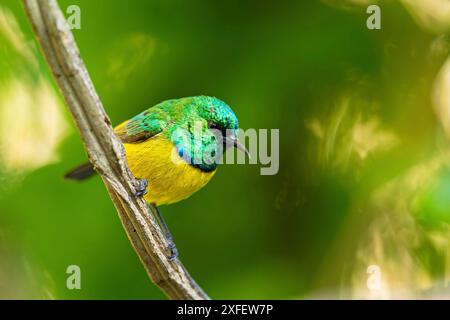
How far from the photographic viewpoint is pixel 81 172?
7.32ft

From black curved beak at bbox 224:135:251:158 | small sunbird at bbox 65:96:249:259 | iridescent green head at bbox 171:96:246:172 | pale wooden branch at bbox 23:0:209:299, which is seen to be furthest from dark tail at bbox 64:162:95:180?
pale wooden branch at bbox 23:0:209:299

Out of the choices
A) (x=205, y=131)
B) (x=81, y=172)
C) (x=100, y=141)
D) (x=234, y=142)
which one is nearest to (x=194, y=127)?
(x=205, y=131)

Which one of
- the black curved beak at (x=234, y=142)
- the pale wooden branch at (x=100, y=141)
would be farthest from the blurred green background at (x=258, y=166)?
the pale wooden branch at (x=100, y=141)

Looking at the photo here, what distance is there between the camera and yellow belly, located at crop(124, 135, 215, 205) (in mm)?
2066

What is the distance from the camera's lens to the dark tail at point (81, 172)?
7.23 ft

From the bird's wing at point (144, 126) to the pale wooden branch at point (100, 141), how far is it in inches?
28.4

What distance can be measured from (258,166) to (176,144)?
0.41m

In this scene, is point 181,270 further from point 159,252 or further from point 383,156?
point 383,156

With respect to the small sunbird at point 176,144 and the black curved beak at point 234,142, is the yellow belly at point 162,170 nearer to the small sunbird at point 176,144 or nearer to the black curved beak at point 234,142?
the small sunbird at point 176,144

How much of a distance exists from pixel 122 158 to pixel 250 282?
1.16m

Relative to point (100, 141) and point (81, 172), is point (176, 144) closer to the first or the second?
point (81, 172)

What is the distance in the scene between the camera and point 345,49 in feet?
7.90

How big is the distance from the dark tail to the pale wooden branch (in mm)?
806

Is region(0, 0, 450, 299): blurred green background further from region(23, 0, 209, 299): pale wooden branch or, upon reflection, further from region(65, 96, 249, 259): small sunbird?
region(23, 0, 209, 299): pale wooden branch
